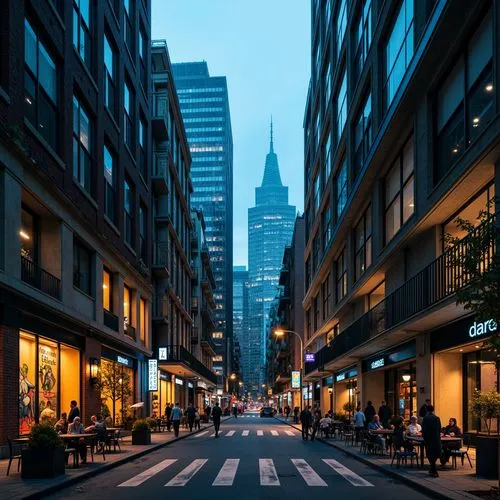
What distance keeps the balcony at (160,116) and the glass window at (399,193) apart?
1929cm

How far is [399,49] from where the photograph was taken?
24844 mm

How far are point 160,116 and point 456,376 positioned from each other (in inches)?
1153

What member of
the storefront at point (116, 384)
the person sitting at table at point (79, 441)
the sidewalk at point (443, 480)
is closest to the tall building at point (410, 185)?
the sidewalk at point (443, 480)

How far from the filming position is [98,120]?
90.3 ft

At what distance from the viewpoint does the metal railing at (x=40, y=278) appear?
19391 millimetres

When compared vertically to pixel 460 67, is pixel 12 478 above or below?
below

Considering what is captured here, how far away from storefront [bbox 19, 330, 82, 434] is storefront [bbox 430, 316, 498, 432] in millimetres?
11981

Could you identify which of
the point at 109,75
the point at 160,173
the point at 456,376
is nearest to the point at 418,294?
the point at 456,376

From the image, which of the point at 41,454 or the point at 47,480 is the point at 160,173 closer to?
the point at 41,454

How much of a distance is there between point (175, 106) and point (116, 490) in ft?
140

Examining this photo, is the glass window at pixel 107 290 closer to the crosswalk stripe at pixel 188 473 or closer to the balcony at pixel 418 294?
the crosswalk stripe at pixel 188 473

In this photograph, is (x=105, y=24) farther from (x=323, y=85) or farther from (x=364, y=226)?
(x=323, y=85)

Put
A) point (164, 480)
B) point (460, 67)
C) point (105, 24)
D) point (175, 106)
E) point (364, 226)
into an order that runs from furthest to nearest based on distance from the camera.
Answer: point (175, 106) < point (364, 226) < point (105, 24) < point (460, 67) < point (164, 480)

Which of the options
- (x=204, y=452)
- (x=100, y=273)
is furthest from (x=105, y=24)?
(x=204, y=452)
